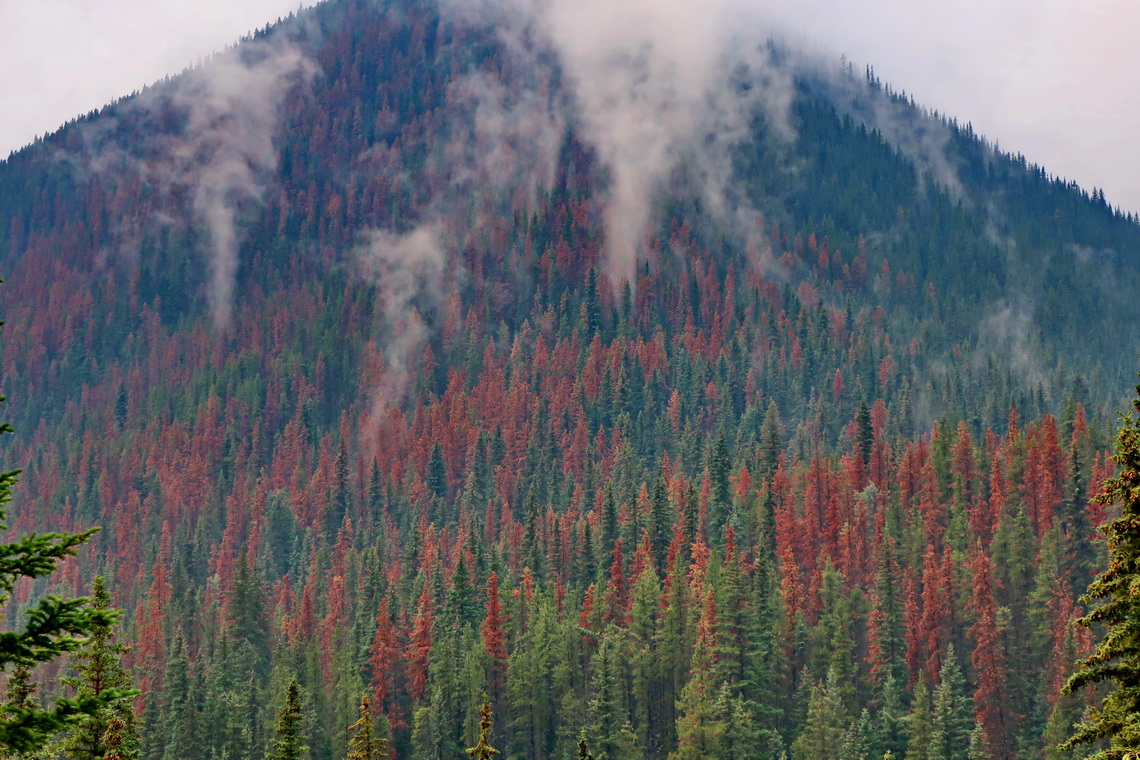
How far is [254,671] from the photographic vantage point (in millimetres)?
126875

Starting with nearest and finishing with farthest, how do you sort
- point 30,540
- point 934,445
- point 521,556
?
1. point 30,540
2. point 934,445
3. point 521,556

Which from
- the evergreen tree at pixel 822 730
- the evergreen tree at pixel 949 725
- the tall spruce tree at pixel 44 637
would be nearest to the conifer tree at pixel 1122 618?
the tall spruce tree at pixel 44 637

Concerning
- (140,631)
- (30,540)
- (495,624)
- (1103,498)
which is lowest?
(30,540)

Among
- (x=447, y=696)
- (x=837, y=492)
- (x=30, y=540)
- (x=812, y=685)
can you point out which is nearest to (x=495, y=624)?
(x=447, y=696)

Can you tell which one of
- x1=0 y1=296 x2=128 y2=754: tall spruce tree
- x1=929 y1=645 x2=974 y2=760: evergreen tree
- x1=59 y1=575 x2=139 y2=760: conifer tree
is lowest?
x1=0 y1=296 x2=128 y2=754: tall spruce tree

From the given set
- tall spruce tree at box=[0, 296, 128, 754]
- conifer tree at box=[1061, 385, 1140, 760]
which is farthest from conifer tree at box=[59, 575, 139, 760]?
conifer tree at box=[1061, 385, 1140, 760]

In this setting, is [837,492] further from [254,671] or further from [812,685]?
[254,671]

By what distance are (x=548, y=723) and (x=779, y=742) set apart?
848 inches

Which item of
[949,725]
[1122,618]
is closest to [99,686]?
[1122,618]

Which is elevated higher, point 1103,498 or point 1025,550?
point 1025,550

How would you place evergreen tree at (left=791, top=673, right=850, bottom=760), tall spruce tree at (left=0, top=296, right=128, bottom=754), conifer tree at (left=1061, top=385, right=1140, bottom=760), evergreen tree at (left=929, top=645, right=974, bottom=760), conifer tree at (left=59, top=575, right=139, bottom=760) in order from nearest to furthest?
tall spruce tree at (left=0, top=296, right=128, bottom=754)
conifer tree at (left=1061, top=385, right=1140, bottom=760)
conifer tree at (left=59, top=575, right=139, bottom=760)
evergreen tree at (left=929, top=645, right=974, bottom=760)
evergreen tree at (left=791, top=673, right=850, bottom=760)

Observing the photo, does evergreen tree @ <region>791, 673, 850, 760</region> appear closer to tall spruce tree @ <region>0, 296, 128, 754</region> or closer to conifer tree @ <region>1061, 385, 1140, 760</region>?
conifer tree @ <region>1061, 385, 1140, 760</region>

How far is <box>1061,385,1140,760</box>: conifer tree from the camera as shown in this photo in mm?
22188

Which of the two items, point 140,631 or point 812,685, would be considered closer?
point 812,685
